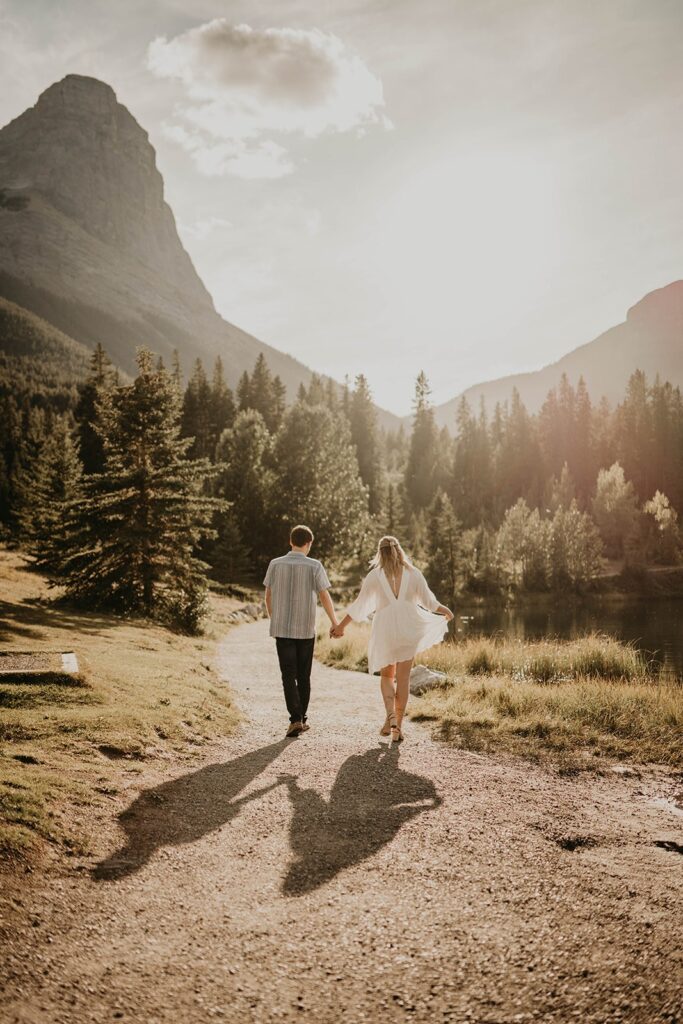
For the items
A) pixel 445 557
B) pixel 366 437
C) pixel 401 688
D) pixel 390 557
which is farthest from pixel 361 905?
pixel 366 437

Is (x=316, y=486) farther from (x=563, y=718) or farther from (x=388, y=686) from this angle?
(x=388, y=686)

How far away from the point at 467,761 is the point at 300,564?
343 centimetres

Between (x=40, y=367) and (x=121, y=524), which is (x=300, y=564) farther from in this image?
(x=40, y=367)

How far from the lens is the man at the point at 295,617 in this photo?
8555 millimetres

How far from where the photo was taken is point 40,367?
536ft

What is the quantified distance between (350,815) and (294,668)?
323cm

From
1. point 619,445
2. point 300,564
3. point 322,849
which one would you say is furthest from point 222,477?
point 619,445

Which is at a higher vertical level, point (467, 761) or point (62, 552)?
point (62, 552)

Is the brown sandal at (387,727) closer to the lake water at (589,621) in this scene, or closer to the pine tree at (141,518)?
the pine tree at (141,518)

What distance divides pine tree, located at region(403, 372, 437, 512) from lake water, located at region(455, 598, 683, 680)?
49.8m

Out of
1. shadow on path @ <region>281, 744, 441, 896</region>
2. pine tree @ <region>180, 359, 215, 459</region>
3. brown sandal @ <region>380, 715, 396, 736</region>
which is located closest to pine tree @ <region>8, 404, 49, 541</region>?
pine tree @ <region>180, 359, 215, 459</region>

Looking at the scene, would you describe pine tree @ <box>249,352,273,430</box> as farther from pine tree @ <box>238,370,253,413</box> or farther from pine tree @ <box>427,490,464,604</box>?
pine tree @ <box>427,490,464,604</box>

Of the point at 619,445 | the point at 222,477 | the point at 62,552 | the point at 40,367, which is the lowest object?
the point at 62,552

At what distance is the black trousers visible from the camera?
865cm
